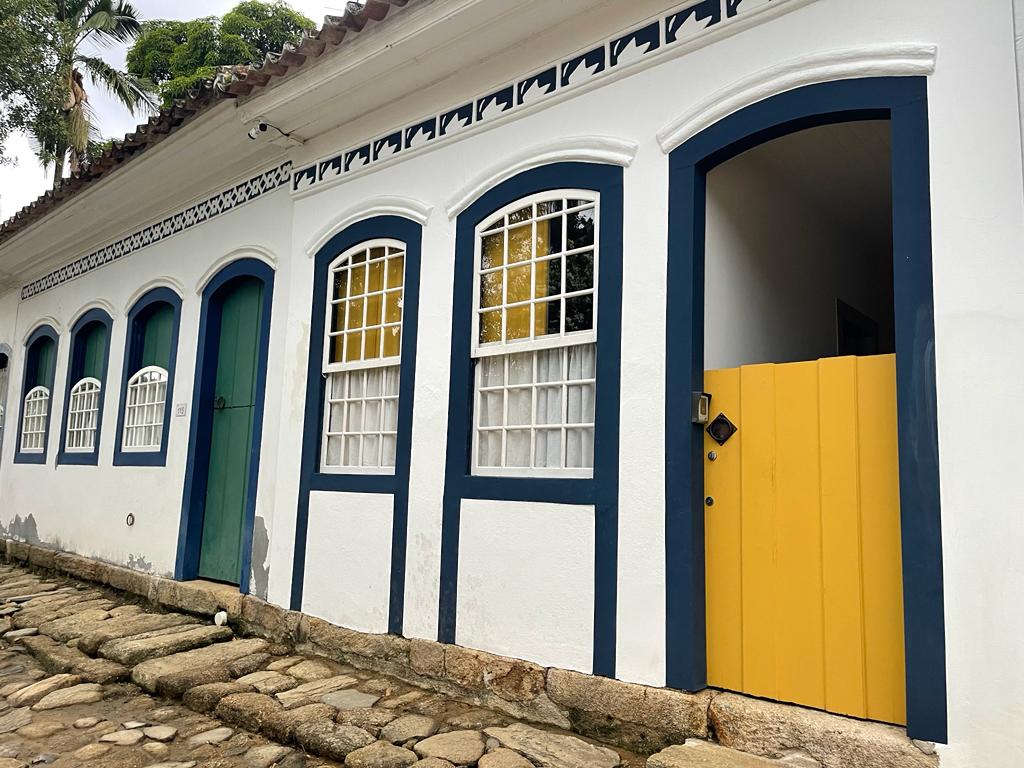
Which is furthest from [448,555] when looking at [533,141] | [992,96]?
[992,96]

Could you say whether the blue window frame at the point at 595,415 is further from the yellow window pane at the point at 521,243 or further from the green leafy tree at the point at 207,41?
the green leafy tree at the point at 207,41

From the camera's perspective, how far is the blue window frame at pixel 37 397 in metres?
9.12

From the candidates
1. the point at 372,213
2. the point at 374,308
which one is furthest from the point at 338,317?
the point at 372,213

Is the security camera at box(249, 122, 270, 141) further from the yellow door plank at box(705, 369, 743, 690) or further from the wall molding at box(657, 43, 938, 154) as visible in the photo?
the yellow door plank at box(705, 369, 743, 690)

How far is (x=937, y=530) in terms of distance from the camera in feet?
8.90

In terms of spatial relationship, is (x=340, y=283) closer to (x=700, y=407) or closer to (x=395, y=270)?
(x=395, y=270)

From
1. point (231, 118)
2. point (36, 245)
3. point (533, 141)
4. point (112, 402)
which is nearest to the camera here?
point (533, 141)

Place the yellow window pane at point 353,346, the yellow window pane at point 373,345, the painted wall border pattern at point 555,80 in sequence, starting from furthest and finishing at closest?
the yellow window pane at point 353,346 < the yellow window pane at point 373,345 < the painted wall border pattern at point 555,80

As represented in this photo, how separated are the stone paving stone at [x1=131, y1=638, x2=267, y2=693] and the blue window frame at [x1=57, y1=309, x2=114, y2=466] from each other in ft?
11.8

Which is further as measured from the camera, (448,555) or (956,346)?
(448,555)

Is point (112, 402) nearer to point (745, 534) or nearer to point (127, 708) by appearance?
point (127, 708)

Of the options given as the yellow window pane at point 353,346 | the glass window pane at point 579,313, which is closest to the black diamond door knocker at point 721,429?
the glass window pane at point 579,313

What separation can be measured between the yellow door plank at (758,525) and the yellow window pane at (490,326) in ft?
4.68

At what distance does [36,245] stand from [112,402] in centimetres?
282
